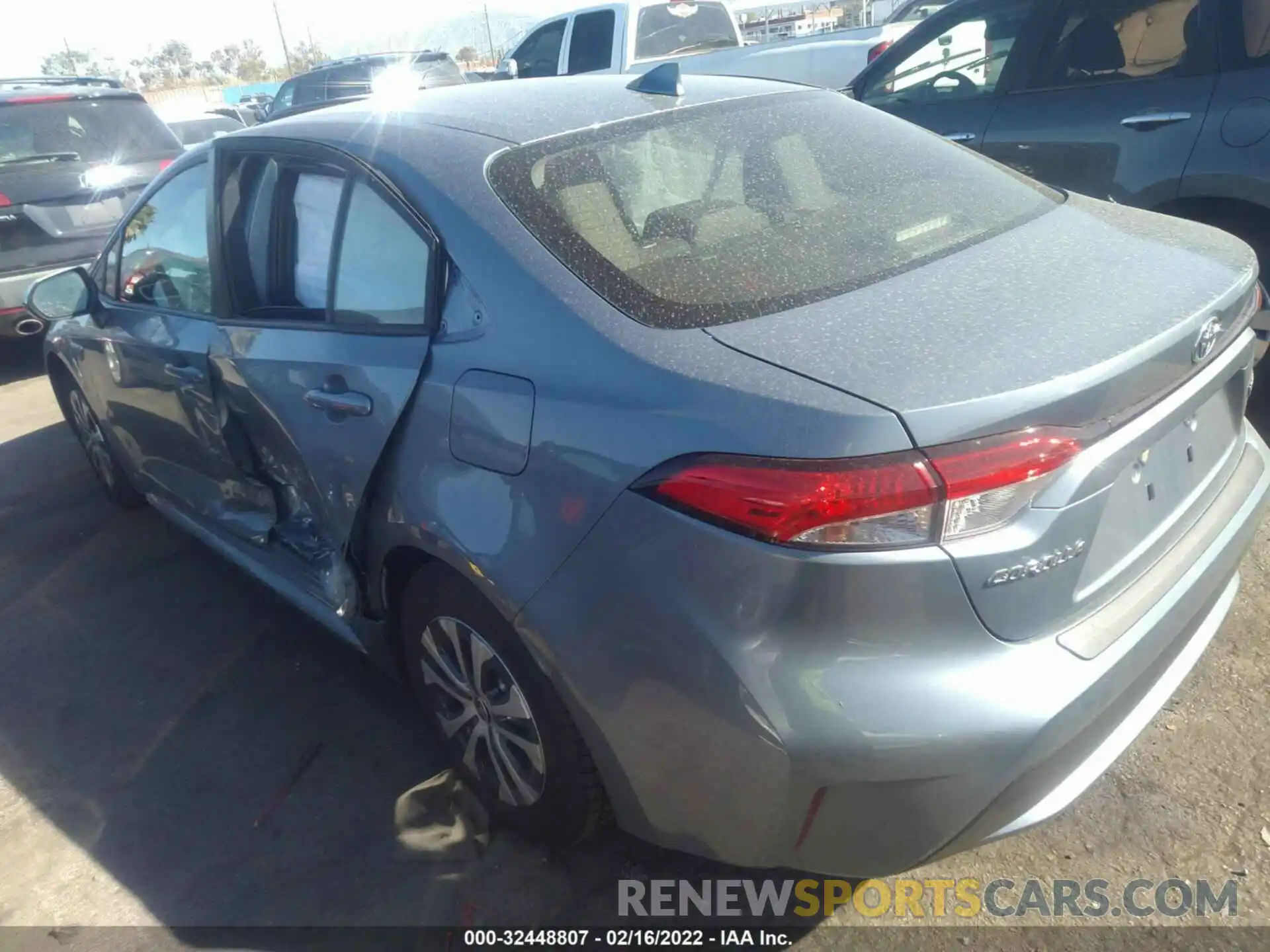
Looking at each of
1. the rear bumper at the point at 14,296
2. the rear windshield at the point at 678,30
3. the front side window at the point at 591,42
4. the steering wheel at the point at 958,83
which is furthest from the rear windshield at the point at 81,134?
the steering wheel at the point at 958,83

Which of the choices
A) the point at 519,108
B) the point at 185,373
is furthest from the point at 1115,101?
the point at 185,373

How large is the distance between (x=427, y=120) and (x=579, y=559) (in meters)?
1.32

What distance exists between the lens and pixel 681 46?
10.7 m

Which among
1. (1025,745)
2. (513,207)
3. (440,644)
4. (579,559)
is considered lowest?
(440,644)

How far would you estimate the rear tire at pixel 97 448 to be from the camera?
4555 millimetres

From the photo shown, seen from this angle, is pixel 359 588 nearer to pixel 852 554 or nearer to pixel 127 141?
pixel 852 554

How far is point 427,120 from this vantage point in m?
2.62

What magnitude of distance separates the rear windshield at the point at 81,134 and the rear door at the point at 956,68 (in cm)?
526

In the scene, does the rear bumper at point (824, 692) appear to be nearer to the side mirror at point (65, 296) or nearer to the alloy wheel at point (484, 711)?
the alloy wheel at point (484, 711)

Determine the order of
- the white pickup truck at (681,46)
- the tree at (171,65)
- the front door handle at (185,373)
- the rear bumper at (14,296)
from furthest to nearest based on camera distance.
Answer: the tree at (171,65) < the white pickup truck at (681,46) < the rear bumper at (14,296) < the front door handle at (185,373)

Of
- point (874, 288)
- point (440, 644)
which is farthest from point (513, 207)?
point (440, 644)

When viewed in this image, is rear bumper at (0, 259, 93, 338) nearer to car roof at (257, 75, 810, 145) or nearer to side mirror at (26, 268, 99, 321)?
side mirror at (26, 268, 99, 321)

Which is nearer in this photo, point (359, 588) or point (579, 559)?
point (579, 559)

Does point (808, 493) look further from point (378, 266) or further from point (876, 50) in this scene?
point (876, 50)
